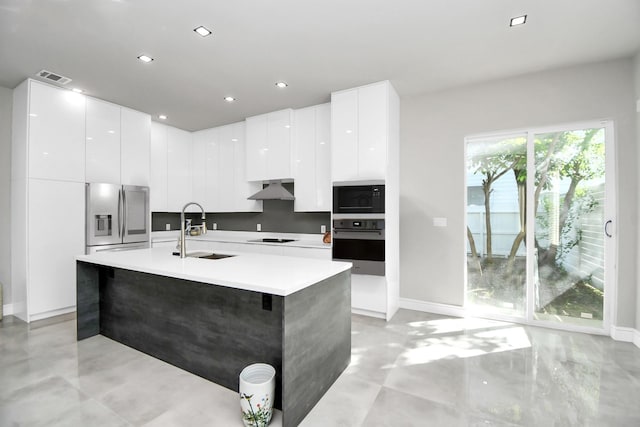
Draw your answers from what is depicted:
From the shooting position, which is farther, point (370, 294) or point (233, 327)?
point (370, 294)

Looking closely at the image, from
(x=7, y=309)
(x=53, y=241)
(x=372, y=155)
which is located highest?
(x=372, y=155)

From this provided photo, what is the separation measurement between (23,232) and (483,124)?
5247 millimetres

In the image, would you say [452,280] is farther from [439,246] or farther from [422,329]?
[422,329]

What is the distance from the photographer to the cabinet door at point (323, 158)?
393 centimetres

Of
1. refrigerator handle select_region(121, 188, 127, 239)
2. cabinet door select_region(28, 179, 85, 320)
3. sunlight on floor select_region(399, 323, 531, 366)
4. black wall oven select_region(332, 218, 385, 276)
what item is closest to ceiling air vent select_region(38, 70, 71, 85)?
cabinet door select_region(28, 179, 85, 320)

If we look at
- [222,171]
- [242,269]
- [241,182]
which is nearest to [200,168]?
[222,171]

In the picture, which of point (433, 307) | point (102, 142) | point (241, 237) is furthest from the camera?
point (241, 237)

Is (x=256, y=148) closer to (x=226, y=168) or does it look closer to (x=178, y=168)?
(x=226, y=168)

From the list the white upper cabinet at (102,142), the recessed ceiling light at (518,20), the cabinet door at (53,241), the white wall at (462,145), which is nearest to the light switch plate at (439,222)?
the white wall at (462,145)

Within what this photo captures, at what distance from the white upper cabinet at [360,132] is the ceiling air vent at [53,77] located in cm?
296

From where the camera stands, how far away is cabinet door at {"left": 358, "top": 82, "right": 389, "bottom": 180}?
10.8 feet

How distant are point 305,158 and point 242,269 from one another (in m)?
2.41

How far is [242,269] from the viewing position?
2006 millimetres

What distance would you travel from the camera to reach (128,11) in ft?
7.08
